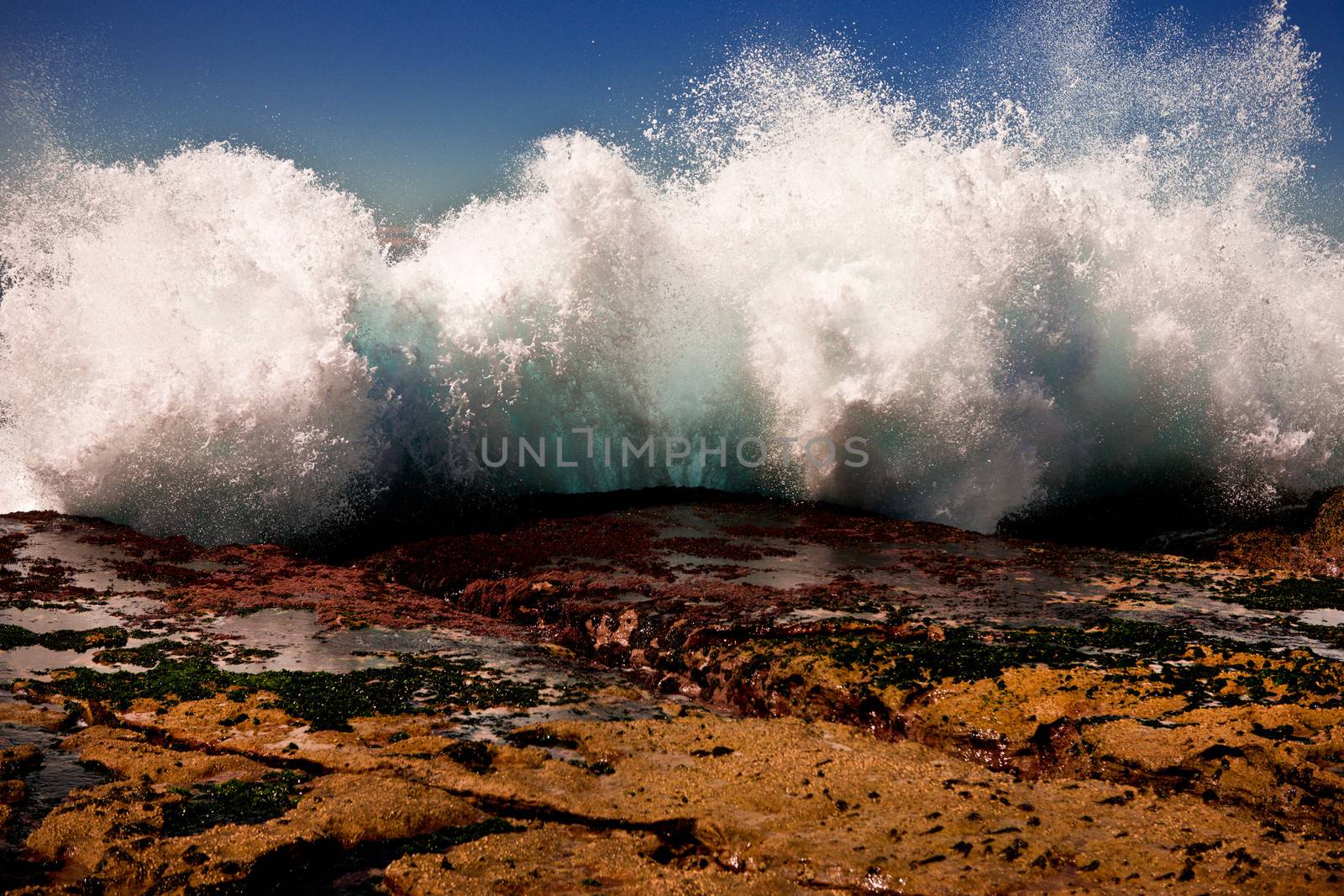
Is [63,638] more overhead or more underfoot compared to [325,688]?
more overhead

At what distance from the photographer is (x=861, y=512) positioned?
64.3ft

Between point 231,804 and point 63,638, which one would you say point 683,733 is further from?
point 63,638

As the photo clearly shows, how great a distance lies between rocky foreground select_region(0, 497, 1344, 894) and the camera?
4.40 m

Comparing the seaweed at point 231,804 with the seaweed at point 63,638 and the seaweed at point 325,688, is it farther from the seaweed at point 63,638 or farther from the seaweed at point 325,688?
the seaweed at point 63,638

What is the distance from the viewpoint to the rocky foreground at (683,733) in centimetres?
440

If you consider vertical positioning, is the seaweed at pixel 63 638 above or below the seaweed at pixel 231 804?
above

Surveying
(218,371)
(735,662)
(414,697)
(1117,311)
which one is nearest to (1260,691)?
(735,662)

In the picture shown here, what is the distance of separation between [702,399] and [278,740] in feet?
55.2

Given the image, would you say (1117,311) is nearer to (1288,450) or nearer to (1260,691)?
(1288,450)

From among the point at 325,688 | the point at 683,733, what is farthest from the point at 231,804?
the point at 683,733

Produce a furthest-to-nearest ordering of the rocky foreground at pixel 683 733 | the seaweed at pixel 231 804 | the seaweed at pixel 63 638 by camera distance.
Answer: the seaweed at pixel 63 638 < the seaweed at pixel 231 804 < the rocky foreground at pixel 683 733

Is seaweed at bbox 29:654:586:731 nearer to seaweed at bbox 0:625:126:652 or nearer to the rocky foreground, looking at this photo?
the rocky foreground

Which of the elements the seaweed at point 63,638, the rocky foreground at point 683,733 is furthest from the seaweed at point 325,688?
the seaweed at point 63,638

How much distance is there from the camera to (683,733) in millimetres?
6664
